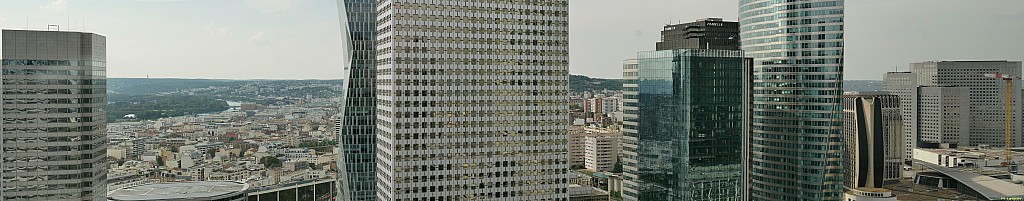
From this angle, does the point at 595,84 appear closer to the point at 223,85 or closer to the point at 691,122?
the point at 223,85

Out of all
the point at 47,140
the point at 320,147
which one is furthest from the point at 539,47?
the point at 320,147

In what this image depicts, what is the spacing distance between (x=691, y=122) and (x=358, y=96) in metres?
26.5

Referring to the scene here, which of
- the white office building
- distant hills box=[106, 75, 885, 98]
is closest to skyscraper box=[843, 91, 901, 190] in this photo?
distant hills box=[106, 75, 885, 98]

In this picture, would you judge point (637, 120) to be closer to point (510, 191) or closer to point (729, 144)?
point (729, 144)

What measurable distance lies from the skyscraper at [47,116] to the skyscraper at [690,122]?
4216 cm

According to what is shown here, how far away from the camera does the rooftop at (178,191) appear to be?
7025 centimetres

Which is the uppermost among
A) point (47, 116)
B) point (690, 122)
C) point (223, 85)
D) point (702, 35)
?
point (702, 35)

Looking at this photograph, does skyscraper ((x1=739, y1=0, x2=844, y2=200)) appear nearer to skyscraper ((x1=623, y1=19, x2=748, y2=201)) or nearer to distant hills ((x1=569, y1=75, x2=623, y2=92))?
skyscraper ((x1=623, y1=19, x2=748, y2=201))

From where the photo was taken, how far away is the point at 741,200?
69438 mm

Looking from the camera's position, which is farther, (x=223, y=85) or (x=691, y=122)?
(x=223, y=85)

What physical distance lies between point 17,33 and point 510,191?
113ft

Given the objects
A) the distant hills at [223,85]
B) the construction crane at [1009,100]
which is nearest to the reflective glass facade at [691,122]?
the distant hills at [223,85]

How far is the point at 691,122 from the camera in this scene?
6656cm

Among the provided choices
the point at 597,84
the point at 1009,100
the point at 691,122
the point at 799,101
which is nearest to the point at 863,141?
the point at 799,101
